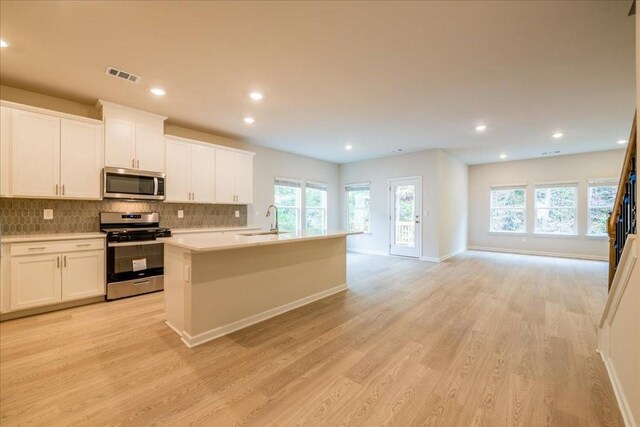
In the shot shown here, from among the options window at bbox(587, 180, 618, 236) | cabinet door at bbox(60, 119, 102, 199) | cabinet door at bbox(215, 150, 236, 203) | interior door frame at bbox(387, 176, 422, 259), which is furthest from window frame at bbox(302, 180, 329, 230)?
window at bbox(587, 180, 618, 236)

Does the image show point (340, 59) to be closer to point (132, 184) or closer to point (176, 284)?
point (176, 284)

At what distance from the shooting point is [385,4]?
6.46 feet

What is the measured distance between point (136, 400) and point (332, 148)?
5569mm

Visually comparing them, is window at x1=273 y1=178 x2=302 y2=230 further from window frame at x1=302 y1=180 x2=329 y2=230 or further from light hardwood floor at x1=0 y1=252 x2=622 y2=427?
light hardwood floor at x1=0 y1=252 x2=622 y2=427

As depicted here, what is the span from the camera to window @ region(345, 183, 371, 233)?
784cm

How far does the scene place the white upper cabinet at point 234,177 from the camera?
16.3 ft

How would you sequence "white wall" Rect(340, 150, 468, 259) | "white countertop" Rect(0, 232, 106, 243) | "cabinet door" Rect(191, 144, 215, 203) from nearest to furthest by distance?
"white countertop" Rect(0, 232, 106, 243), "cabinet door" Rect(191, 144, 215, 203), "white wall" Rect(340, 150, 468, 259)

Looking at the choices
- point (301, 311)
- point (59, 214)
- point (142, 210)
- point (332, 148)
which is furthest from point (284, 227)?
point (59, 214)

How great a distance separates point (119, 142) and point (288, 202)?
3716 mm

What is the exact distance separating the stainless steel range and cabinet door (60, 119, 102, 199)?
47cm

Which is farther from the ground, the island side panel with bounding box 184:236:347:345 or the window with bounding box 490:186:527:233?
the window with bounding box 490:186:527:233

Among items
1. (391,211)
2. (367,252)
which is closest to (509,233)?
(391,211)

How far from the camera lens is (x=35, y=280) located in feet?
10.2

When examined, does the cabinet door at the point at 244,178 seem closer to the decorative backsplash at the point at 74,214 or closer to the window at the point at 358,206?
the decorative backsplash at the point at 74,214
